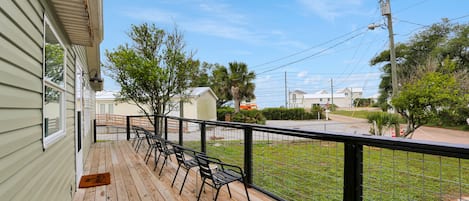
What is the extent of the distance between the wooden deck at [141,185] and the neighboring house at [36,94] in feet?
1.47

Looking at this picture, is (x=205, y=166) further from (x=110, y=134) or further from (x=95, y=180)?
(x=110, y=134)

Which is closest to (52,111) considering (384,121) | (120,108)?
(384,121)

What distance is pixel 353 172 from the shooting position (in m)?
1.91

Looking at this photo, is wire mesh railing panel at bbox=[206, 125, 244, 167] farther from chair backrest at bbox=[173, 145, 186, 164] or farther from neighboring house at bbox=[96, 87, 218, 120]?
neighboring house at bbox=[96, 87, 218, 120]

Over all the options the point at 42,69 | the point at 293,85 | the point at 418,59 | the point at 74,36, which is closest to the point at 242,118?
the point at 418,59

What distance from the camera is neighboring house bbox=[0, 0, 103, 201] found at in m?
1.17

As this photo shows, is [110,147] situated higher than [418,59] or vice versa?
[418,59]

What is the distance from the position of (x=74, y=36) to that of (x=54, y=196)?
76.5 inches

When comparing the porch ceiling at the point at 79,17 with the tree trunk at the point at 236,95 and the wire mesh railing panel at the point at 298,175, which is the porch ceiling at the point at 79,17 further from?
the tree trunk at the point at 236,95

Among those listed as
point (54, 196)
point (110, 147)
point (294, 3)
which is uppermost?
point (294, 3)

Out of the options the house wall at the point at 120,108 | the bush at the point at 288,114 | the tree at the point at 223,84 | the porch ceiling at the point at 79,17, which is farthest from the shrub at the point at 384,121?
the bush at the point at 288,114

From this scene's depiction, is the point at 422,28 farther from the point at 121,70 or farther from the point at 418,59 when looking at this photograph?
the point at 121,70

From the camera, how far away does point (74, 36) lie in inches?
120

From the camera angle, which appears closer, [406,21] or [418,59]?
[406,21]
